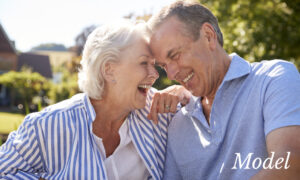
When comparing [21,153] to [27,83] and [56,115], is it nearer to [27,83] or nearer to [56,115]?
[56,115]

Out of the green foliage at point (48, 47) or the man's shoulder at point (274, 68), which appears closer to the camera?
the man's shoulder at point (274, 68)

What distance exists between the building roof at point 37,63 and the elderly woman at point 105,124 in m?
38.4

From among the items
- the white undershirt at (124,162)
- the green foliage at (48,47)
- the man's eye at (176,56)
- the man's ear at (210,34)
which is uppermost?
the man's ear at (210,34)

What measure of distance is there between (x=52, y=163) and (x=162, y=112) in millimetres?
981

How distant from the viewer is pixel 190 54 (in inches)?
100.0

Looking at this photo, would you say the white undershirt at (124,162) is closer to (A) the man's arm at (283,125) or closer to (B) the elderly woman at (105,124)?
(B) the elderly woman at (105,124)

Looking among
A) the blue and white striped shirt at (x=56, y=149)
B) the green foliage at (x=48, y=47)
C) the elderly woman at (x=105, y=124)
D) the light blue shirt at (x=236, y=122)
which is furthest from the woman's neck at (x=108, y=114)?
the green foliage at (x=48, y=47)

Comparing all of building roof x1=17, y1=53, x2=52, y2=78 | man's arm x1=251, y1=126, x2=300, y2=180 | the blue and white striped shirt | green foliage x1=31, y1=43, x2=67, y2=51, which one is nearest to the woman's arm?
the blue and white striped shirt

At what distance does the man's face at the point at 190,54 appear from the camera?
254cm

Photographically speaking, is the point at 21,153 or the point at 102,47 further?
the point at 102,47

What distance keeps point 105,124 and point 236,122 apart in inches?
45.3

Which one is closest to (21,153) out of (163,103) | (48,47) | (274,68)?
(163,103)

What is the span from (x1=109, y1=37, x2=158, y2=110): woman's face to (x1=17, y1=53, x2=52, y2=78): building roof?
38.5m

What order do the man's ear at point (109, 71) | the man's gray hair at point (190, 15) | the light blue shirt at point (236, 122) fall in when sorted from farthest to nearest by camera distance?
1. the man's ear at point (109, 71)
2. the man's gray hair at point (190, 15)
3. the light blue shirt at point (236, 122)
